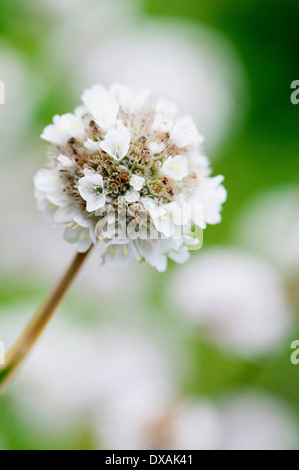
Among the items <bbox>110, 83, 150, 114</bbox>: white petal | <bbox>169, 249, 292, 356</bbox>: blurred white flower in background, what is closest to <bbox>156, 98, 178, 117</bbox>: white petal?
<bbox>110, 83, 150, 114</bbox>: white petal

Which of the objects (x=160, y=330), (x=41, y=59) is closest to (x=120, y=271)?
(x=160, y=330)

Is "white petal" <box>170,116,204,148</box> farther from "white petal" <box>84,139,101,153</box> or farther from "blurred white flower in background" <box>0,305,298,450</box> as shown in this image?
"blurred white flower in background" <box>0,305,298,450</box>

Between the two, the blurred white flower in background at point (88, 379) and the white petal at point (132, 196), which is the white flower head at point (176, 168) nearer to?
the white petal at point (132, 196)

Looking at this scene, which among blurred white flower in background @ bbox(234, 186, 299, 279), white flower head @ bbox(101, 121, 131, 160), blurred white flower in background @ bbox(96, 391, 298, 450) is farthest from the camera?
blurred white flower in background @ bbox(234, 186, 299, 279)

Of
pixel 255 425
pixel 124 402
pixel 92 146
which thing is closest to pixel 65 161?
pixel 92 146

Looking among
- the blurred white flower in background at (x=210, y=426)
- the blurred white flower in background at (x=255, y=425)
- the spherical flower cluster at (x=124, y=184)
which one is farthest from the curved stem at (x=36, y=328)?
the blurred white flower in background at (x=255, y=425)

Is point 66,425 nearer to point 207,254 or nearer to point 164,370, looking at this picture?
point 164,370
